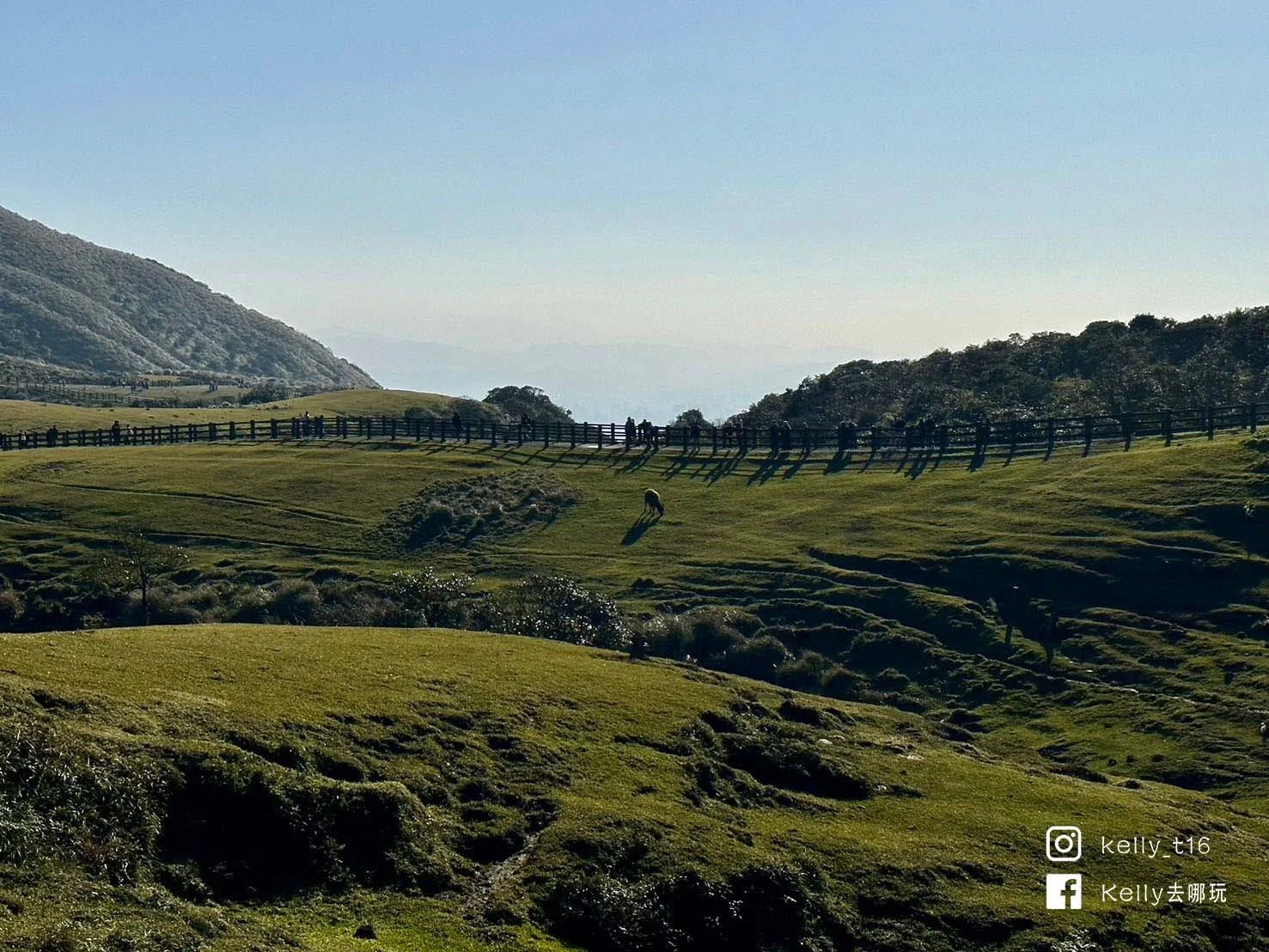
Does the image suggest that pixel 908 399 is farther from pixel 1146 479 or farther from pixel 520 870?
pixel 520 870

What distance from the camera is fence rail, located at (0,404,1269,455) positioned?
94.3 metres

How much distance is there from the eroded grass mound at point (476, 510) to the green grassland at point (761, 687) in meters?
1.39

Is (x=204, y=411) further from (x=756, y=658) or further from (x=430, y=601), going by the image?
(x=756, y=658)

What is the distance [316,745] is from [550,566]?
47.6m

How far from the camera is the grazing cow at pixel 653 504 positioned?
8881 cm

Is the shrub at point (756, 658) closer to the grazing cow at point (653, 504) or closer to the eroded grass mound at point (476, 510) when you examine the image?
the grazing cow at point (653, 504)

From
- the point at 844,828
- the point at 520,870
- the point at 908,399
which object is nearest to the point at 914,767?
the point at 844,828

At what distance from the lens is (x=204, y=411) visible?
170 meters

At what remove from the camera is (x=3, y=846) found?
24.0 meters

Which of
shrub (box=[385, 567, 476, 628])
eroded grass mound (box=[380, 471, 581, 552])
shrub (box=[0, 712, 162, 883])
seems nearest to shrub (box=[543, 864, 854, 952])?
shrub (box=[0, 712, 162, 883])

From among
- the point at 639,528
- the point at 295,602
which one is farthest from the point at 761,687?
the point at 639,528

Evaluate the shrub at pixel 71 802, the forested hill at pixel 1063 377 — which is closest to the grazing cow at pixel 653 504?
the forested hill at pixel 1063 377

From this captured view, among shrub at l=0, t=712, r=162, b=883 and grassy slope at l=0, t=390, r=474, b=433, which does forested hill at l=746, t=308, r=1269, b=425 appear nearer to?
grassy slope at l=0, t=390, r=474, b=433

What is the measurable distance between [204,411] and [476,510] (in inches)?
3531
